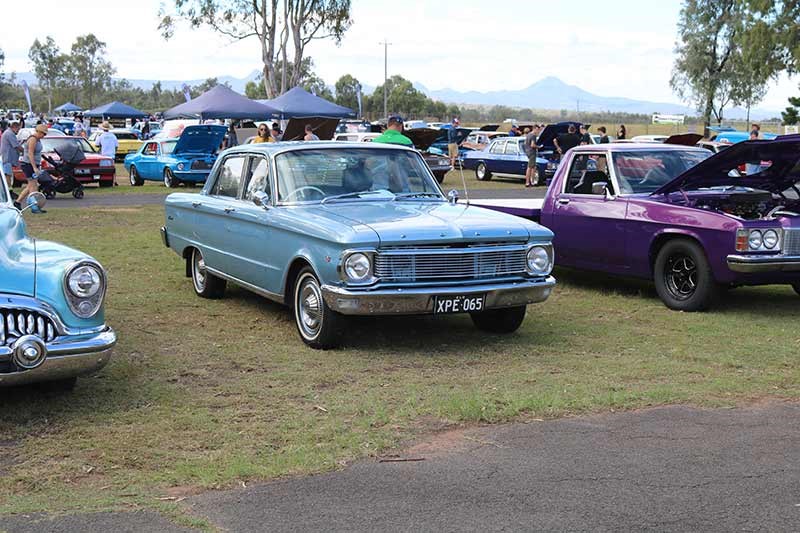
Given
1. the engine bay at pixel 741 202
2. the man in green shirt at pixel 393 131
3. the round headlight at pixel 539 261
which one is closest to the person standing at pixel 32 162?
the man in green shirt at pixel 393 131

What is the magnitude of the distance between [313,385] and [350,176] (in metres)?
2.58

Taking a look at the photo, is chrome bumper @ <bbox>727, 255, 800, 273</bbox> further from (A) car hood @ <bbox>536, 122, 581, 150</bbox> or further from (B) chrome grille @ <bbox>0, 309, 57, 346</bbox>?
(A) car hood @ <bbox>536, 122, 581, 150</bbox>

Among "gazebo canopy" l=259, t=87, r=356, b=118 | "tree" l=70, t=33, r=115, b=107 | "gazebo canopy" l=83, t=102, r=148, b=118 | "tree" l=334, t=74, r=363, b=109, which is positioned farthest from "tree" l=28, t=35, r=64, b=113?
"gazebo canopy" l=259, t=87, r=356, b=118

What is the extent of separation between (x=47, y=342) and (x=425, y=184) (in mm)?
4197

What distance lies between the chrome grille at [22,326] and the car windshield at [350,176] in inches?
120

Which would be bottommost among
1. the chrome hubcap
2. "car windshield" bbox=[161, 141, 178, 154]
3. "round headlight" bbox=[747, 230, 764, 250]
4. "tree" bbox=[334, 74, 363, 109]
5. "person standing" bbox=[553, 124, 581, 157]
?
the chrome hubcap

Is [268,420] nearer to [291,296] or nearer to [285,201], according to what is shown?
[291,296]

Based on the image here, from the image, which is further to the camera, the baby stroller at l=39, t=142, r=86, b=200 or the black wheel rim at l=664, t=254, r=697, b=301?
the baby stroller at l=39, t=142, r=86, b=200

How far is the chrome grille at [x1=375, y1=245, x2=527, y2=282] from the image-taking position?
7.41 metres

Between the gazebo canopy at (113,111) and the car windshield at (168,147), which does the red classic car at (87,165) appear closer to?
the car windshield at (168,147)

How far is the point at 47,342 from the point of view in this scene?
225 inches

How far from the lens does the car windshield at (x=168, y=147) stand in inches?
1057

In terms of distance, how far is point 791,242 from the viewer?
8977 millimetres

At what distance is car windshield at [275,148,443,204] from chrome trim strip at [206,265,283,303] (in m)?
0.80
